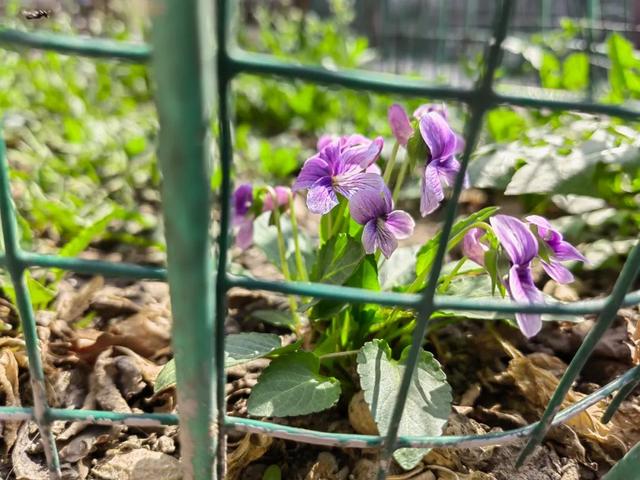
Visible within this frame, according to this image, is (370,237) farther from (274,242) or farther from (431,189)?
(274,242)

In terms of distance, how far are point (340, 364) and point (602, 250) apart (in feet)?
2.48

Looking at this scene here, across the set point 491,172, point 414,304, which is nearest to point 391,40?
point 491,172

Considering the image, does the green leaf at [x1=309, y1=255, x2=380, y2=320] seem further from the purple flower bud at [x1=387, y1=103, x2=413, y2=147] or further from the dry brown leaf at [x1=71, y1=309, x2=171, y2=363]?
the dry brown leaf at [x1=71, y1=309, x2=171, y2=363]

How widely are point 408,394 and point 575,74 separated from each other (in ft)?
5.10

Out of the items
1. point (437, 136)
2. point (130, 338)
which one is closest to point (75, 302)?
point (130, 338)

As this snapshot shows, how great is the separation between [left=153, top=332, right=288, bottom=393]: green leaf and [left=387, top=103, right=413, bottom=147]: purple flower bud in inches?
16.0

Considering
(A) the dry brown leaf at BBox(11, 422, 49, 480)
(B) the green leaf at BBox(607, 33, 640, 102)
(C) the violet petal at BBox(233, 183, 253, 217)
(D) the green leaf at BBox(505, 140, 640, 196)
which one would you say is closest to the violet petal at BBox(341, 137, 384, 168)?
(C) the violet petal at BBox(233, 183, 253, 217)

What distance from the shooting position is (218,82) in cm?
62

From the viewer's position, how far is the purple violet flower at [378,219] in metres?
0.97

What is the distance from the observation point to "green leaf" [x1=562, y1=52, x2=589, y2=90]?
6.77ft

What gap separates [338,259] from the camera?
1043 millimetres

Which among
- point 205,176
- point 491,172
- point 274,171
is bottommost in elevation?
point 274,171

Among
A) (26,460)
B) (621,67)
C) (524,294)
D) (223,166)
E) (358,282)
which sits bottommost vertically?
(26,460)

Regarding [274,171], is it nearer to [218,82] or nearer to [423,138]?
[423,138]
